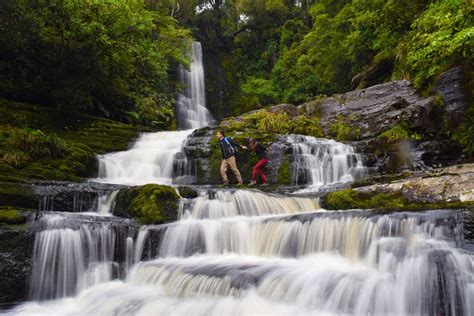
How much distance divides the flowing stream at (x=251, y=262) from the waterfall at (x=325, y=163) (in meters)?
3.64

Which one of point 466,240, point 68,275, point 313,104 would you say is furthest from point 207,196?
point 313,104

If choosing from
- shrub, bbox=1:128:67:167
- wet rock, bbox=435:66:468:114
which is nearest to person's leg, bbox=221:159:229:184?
shrub, bbox=1:128:67:167

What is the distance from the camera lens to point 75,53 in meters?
14.2

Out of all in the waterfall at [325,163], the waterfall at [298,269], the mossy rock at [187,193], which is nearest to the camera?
the waterfall at [298,269]

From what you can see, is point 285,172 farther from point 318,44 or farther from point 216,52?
point 216,52

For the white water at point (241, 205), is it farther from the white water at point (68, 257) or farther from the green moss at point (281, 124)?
the green moss at point (281, 124)

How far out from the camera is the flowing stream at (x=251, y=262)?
5.16m

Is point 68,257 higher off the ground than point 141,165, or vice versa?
point 141,165

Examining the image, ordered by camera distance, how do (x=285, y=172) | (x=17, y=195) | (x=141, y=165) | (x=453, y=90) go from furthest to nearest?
(x=141, y=165), (x=285, y=172), (x=453, y=90), (x=17, y=195)

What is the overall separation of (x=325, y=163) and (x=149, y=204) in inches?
270

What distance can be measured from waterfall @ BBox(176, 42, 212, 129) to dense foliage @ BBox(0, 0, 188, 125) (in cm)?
461

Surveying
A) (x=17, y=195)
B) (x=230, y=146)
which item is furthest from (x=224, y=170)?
(x=17, y=195)

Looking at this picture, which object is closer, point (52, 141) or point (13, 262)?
point (13, 262)

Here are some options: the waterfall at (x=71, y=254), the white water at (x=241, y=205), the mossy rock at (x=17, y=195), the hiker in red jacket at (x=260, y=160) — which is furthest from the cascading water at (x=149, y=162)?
the waterfall at (x=71, y=254)
